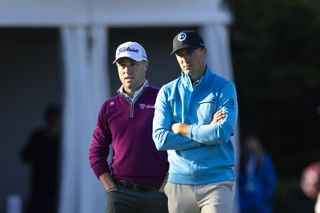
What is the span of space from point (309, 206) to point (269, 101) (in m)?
4.99

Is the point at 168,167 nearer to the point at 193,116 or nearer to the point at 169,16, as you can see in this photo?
the point at 193,116

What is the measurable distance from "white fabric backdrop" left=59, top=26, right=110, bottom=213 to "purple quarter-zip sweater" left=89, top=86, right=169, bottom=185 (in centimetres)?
405

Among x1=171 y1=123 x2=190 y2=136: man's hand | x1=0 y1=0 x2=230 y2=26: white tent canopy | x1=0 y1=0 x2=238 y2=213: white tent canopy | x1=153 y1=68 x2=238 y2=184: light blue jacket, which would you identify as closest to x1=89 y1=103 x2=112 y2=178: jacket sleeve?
x1=153 y1=68 x2=238 y2=184: light blue jacket

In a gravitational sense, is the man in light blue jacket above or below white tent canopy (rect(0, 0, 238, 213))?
below

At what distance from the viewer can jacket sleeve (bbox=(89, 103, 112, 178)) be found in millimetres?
6512

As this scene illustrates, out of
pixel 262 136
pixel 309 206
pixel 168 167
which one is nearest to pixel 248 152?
pixel 309 206

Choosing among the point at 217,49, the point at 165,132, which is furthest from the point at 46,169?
the point at 165,132

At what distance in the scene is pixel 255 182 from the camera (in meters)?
11.3

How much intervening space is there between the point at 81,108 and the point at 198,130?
4.91 m

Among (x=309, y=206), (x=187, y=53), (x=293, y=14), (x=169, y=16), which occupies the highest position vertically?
(x=293, y=14)

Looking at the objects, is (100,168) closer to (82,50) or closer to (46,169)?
(82,50)

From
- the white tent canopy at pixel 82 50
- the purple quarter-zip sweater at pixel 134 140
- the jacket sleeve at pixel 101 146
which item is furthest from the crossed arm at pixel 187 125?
the white tent canopy at pixel 82 50

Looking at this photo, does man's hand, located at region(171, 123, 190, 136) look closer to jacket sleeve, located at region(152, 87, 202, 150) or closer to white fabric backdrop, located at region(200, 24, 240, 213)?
jacket sleeve, located at region(152, 87, 202, 150)

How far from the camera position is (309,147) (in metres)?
18.1
